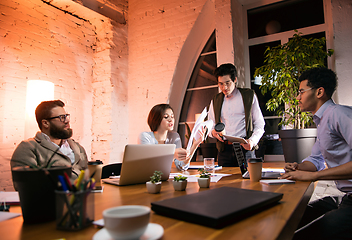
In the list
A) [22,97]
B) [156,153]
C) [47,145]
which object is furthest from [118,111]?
[156,153]

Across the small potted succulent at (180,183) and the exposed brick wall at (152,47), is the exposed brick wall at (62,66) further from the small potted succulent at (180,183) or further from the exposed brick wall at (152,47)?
the small potted succulent at (180,183)

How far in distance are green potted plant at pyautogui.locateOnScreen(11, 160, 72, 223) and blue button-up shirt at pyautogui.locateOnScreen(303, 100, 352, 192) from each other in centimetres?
142

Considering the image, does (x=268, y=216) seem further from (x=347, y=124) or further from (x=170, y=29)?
(x=170, y=29)

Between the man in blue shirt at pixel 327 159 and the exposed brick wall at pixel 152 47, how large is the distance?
2473mm

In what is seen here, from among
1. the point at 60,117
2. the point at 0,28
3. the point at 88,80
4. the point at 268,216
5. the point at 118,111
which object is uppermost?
the point at 0,28

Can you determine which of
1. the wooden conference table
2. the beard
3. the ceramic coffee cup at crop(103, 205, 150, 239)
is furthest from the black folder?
the beard

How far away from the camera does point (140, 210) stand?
1.82ft

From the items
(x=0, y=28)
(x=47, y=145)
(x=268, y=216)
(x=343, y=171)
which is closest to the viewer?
(x=268, y=216)

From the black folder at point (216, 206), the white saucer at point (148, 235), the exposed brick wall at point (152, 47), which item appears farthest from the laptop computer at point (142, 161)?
the exposed brick wall at point (152, 47)

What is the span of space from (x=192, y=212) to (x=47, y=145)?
4.80 feet

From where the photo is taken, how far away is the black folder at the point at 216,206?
24.2 inches

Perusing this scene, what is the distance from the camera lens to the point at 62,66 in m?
3.58

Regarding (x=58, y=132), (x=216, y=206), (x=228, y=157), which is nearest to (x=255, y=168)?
(x=216, y=206)

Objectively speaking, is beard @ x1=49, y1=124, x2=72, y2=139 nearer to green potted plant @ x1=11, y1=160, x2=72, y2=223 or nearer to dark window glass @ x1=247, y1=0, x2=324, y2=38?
green potted plant @ x1=11, y1=160, x2=72, y2=223
